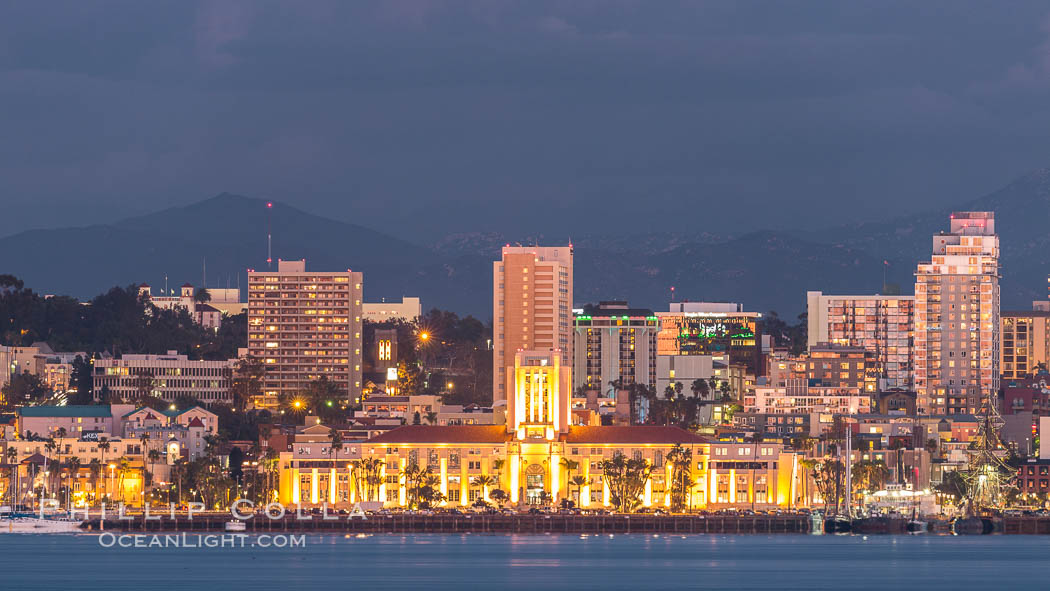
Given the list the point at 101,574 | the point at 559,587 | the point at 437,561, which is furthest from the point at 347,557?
the point at 559,587

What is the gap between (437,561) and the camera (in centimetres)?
19400

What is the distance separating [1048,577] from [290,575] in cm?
5705

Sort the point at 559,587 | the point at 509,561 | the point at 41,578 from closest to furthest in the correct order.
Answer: the point at 559,587 < the point at 41,578 < the point at 509,561

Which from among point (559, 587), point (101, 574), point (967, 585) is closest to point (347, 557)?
point (101, 574)

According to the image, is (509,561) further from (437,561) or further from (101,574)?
(101,574)

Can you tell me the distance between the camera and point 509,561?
632 feet

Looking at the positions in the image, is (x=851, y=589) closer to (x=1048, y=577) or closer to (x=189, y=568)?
(x=1048, y=577)

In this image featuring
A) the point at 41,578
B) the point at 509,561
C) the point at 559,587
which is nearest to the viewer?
the point at 559,587

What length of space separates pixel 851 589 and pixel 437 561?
3933 cm

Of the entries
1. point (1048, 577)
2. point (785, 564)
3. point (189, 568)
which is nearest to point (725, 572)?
point (785, 564)

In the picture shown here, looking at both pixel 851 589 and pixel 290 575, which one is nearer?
pixel 851 589

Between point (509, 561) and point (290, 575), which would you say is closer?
point (290, 575)

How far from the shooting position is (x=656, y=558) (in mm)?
196750

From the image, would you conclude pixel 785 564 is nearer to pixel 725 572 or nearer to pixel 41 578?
pixel 725 572
